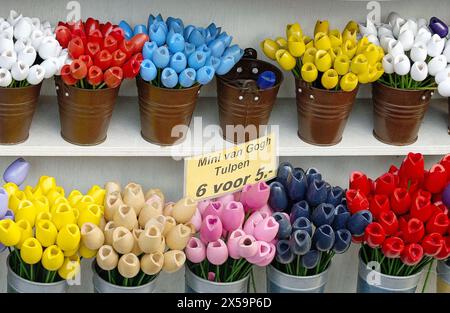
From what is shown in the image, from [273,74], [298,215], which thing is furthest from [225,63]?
[298,215]

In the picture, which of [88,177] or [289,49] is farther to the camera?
[88,177]

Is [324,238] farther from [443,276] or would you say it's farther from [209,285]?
[443,276]

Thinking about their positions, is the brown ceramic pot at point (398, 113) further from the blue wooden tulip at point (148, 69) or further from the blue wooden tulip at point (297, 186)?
the blue wooden tulip at point (148, 69)

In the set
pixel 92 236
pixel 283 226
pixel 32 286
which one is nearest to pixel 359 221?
pixel 283 226

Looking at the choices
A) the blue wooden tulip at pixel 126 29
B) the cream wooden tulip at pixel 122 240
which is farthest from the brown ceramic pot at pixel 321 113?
the cream wooden tulip at pixel 122 240

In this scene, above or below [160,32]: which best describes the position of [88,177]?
below

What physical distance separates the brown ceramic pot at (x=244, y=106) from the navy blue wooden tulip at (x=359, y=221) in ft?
0.83

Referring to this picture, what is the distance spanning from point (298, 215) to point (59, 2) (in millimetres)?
628

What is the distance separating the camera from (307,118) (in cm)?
165

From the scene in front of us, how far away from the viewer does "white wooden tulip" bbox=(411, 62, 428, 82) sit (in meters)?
1.58

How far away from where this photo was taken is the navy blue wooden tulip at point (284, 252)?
4.93 feet

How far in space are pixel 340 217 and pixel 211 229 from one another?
235 millimetres

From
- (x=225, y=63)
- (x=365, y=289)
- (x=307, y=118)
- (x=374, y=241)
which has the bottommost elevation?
(x=365, y=289)
